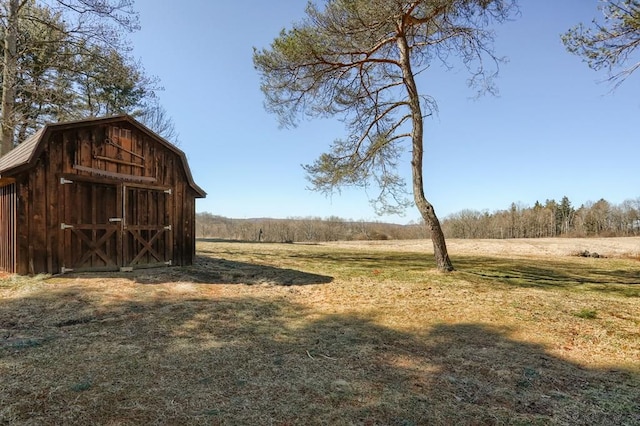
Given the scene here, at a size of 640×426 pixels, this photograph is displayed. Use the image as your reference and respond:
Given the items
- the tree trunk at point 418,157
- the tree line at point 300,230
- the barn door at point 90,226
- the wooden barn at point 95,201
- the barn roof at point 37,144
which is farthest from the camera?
the tree line at point 300,230

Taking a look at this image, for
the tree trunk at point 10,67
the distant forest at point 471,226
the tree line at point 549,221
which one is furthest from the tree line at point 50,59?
the tree line at point 549,221

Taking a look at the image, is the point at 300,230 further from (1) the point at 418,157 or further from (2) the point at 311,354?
(2) the point at 311,354

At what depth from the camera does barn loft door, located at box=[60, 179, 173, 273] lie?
788 centimetres

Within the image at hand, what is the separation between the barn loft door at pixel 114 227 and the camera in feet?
25.9

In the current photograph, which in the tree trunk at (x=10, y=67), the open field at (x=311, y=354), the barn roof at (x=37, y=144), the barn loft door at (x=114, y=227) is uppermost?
the tree trunk at (x=10, y=67)

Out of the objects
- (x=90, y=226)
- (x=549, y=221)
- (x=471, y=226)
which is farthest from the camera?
(x=549, y=221)

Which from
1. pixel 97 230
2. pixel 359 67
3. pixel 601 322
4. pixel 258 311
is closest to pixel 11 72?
pixel 97 230

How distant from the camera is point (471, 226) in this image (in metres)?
52.3

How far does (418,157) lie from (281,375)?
7.74 metres

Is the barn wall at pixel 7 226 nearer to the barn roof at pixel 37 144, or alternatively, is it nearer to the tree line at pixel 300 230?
the barn roof at pixel 37 144

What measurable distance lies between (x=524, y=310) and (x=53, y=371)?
657 centimetres

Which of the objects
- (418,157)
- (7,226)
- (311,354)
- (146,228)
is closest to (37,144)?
(7,226)

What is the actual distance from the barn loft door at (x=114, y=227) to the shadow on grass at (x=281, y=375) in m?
3.06

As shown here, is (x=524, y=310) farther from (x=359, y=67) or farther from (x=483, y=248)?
(x=483, y=248)
